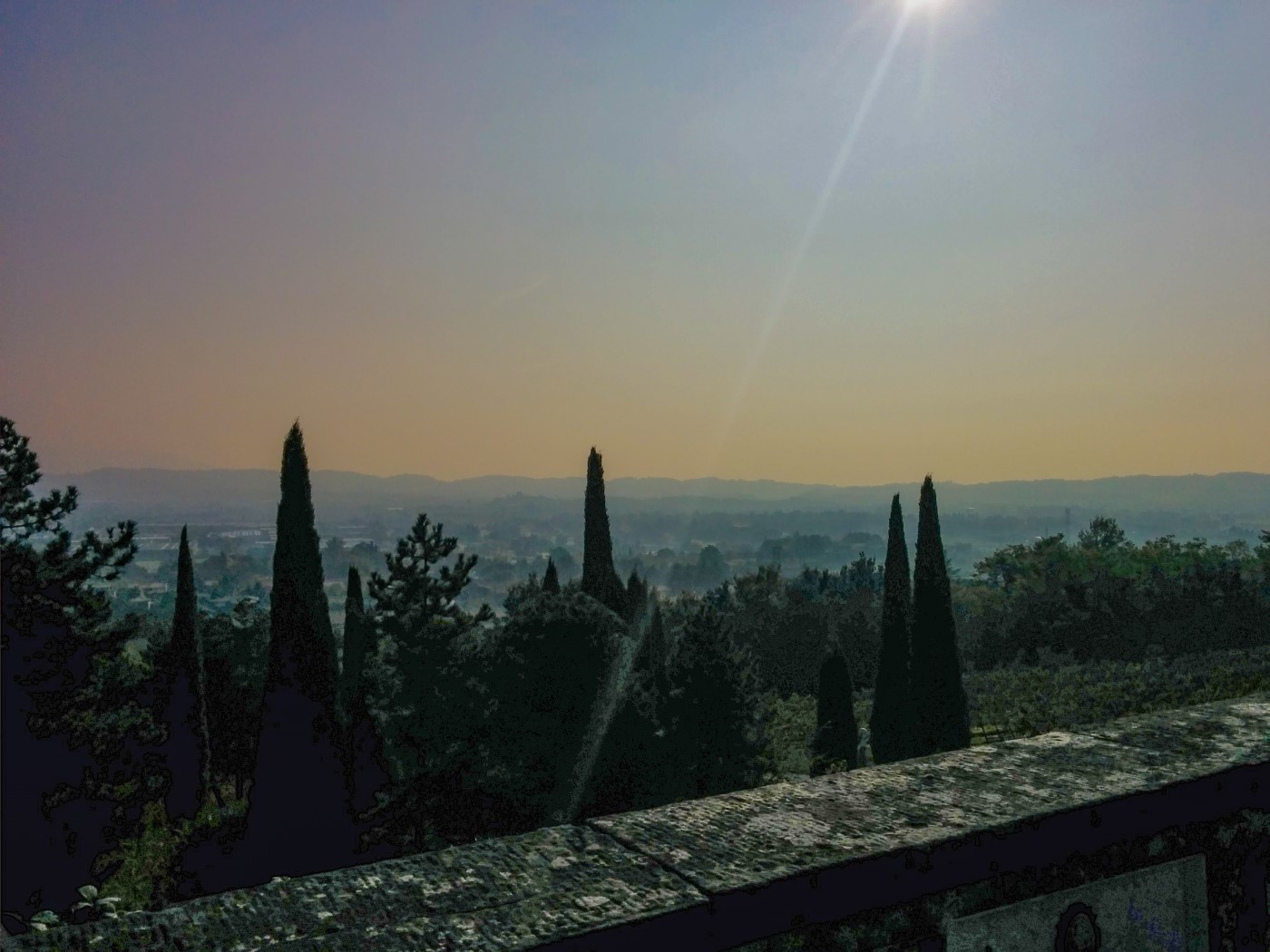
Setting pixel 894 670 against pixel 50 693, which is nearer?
pixel 50 693

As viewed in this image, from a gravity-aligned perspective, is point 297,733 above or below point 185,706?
above

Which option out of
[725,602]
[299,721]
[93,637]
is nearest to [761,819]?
[93,637]

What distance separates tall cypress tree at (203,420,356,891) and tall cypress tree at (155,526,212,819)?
512cm

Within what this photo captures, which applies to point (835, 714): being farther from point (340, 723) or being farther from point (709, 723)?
point (340, 723)

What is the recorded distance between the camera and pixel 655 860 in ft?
8.61

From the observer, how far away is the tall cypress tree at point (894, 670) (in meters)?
26.0

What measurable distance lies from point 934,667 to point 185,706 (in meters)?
19.3

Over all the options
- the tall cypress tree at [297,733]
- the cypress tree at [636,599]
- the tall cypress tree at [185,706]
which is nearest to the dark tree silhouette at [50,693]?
the tall cypress tree at [297,733]

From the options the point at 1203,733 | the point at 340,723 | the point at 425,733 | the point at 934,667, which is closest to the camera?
the point at 1203,733

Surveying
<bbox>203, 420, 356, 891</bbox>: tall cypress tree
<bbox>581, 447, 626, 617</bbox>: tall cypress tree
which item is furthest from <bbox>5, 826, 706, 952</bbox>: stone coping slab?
<bbox>581, 447, 626, 617</bbox>: tall cypress tree

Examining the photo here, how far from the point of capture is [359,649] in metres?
30.1

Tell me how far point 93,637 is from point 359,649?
14.3 meters

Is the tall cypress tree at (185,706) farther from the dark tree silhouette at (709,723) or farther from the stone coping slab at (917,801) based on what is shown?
the stone coping slab at (917,801)

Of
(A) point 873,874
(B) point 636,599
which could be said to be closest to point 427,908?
(A) point 873,874
